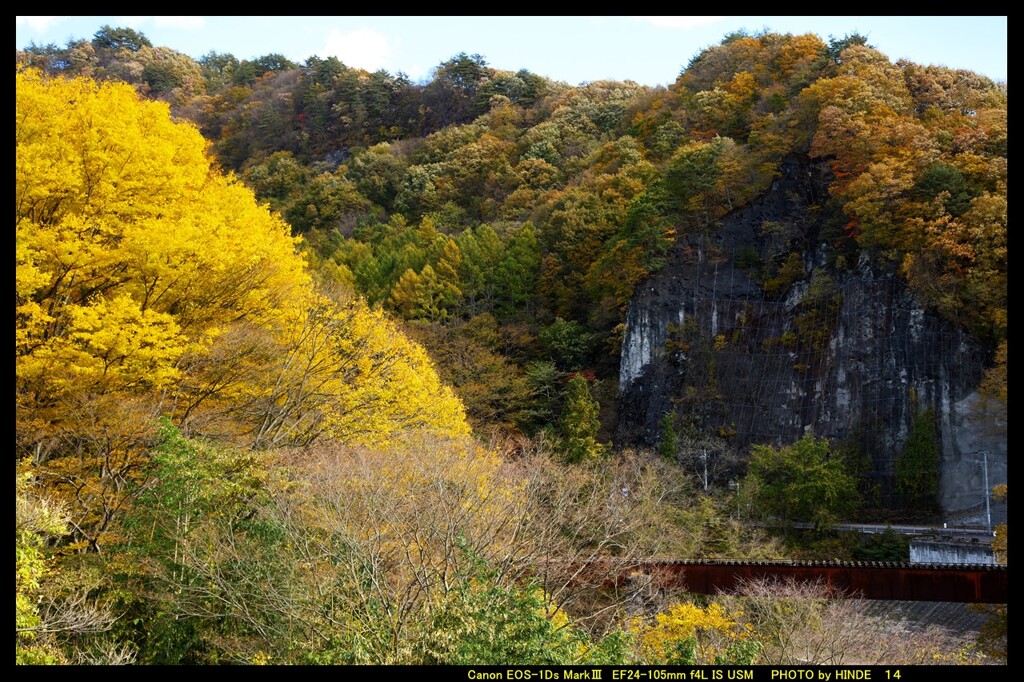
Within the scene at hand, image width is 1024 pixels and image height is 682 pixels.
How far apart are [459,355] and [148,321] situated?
1767cm

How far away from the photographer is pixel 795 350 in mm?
28719

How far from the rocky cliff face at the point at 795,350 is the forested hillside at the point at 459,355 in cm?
19

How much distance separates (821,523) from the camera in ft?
71.9

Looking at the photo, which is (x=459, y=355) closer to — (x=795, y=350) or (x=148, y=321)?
(x=795, y=350)

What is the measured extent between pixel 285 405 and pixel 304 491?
150 inches

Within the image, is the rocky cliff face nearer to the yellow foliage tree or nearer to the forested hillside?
the forested hillside

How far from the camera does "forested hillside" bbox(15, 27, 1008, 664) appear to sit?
1041 cm

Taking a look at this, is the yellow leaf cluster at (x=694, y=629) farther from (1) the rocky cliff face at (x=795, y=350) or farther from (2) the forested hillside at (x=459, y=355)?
(1) the rocky cliff face at (x=795, y=350)

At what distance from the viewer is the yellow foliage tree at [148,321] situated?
12.6 meters

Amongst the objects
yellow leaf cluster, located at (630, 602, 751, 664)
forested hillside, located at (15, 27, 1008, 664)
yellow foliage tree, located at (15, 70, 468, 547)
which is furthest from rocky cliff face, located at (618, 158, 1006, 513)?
yellow foliage tree, located at (15, 70, 468, 547)

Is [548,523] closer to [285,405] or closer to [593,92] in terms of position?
[285,405]

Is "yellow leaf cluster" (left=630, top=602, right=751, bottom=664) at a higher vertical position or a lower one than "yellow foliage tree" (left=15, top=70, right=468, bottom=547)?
lower

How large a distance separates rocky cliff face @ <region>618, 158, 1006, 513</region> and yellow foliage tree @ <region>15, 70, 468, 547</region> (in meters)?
13.7
